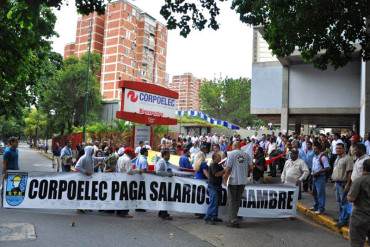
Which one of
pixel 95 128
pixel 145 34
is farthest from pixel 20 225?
pixel 145 34

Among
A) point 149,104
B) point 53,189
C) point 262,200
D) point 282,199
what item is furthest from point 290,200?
point 149,104

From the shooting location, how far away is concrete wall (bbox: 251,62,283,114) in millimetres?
26594

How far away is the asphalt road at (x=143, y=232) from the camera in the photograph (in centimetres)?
773

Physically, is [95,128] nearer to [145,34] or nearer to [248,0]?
[248,0]

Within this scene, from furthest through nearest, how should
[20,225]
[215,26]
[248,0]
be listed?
[248,0], [215,26], [20,225]

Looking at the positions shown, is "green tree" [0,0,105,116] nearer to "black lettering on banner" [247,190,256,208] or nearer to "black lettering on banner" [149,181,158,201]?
"black lettering on banner" [149,181,158,201]

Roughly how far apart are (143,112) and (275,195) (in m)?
10.0

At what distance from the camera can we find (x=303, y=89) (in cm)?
2545

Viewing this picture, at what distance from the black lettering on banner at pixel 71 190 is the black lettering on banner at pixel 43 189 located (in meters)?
0.52

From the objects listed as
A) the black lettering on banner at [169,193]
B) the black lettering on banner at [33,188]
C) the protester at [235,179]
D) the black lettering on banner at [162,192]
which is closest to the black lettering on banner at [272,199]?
the protester at [235,179]

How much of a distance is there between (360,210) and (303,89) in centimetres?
2010

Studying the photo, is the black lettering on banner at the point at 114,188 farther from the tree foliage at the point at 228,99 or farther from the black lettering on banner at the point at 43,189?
the tree foliage at the point at 228,99

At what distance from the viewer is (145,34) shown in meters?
107

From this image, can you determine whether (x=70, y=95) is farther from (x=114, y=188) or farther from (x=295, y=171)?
(x=295, y=171)
